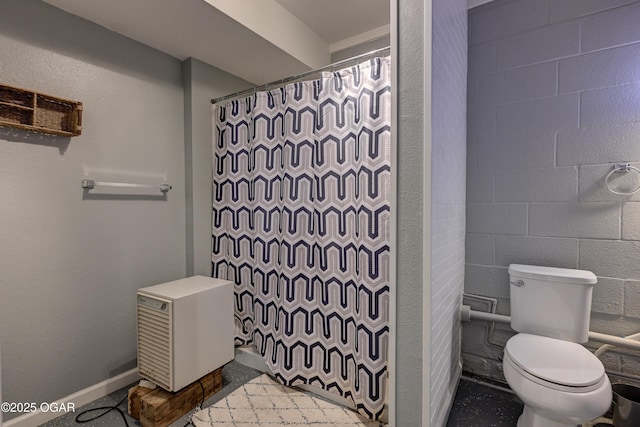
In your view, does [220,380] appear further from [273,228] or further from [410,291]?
[410,291]

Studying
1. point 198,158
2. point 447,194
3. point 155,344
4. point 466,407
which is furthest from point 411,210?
point 198,158

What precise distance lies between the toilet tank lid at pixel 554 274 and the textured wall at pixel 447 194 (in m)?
0.32

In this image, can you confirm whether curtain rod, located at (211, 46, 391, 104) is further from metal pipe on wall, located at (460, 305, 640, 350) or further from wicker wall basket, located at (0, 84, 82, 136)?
metal pipe on wall, located at (460, 305, 640, 350)

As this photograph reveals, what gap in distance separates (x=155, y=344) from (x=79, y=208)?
2.96ft

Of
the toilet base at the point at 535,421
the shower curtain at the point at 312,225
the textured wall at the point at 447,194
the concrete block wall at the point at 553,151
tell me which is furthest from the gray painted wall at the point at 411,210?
the concrete block wall at the point at 553,151

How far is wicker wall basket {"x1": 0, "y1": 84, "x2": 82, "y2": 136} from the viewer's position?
58.4 inches

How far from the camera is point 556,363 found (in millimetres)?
1371

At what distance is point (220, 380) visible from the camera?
192 cm

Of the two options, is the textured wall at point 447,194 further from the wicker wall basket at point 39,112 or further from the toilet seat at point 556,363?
the wicker wall basket at point 39,112

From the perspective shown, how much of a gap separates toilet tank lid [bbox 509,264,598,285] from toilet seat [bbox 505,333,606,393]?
0.32 metres

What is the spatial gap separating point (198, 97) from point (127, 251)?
47.6 inches

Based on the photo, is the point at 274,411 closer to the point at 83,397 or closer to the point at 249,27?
the point at 83,397

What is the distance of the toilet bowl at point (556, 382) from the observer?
123 cm

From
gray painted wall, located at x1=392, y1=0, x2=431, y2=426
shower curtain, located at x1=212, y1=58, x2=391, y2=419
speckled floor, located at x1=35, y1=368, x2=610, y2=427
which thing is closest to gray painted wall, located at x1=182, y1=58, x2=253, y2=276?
shower curtain, located at x1=212, y1=58, x2=391, y2=419
